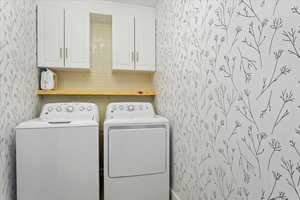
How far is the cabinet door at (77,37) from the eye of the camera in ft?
6.55

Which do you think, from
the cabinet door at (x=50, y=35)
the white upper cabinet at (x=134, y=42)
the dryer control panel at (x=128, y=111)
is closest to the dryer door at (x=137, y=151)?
the dryer control panel at (x=128, y=111)

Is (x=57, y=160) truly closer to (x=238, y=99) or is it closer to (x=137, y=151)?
(x=137, y=151)

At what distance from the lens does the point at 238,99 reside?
0.85 m

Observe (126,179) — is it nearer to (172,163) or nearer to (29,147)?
(172,163)

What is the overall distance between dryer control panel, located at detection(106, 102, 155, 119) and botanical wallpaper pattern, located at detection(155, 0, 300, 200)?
0.61 metres

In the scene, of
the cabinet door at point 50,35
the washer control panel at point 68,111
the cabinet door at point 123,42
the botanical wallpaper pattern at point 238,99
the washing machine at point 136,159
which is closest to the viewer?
the botanical wallpaper pattern at point 238,99

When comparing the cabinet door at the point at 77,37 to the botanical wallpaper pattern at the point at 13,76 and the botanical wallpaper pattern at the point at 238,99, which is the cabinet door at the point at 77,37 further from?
the botanical wallpaper pattern at the point at 238,99

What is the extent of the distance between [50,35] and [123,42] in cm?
89

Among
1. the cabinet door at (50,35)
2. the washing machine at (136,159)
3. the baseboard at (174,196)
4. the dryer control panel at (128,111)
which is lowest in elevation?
the baseboard at (174,196)

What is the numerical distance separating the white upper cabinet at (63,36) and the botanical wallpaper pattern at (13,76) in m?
0.12

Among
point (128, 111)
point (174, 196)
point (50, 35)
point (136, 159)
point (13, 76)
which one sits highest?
point (50, 35)

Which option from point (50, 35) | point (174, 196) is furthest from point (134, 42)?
point (174, 196)

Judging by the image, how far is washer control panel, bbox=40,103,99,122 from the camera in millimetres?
1808

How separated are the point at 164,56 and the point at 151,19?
683 mm
